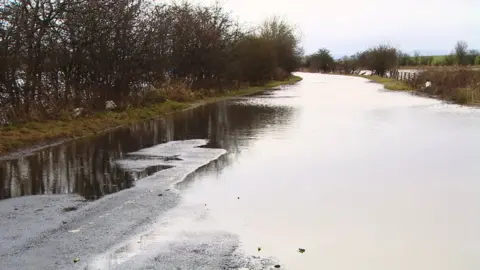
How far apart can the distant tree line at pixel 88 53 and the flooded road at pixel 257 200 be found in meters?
3.16

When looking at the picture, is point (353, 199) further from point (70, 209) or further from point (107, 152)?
point (107, 152)

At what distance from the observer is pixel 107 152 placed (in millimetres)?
12492

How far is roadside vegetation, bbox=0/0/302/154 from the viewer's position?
1498 cm

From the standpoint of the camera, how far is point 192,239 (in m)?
6.34

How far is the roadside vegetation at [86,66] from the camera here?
49.1 ft

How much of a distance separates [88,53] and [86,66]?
489 millimetres

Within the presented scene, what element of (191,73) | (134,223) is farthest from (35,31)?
(191,73)

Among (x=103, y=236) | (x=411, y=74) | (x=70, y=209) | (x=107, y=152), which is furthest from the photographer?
(x=411, y=74)

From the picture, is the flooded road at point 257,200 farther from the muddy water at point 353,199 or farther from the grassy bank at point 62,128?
the grassy bank at point 62,128

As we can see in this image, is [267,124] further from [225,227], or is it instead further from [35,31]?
[225,227]

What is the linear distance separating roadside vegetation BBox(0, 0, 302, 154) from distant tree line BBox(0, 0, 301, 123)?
3cm

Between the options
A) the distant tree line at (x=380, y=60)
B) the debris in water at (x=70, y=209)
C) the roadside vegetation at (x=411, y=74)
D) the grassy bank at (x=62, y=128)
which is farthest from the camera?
the distant tree line at (x=380, y=60)

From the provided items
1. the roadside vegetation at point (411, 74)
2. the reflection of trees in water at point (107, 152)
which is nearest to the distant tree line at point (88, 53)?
the reflection of trees in water at point (107, 152)

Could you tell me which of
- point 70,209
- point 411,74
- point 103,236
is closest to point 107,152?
point 70,209
